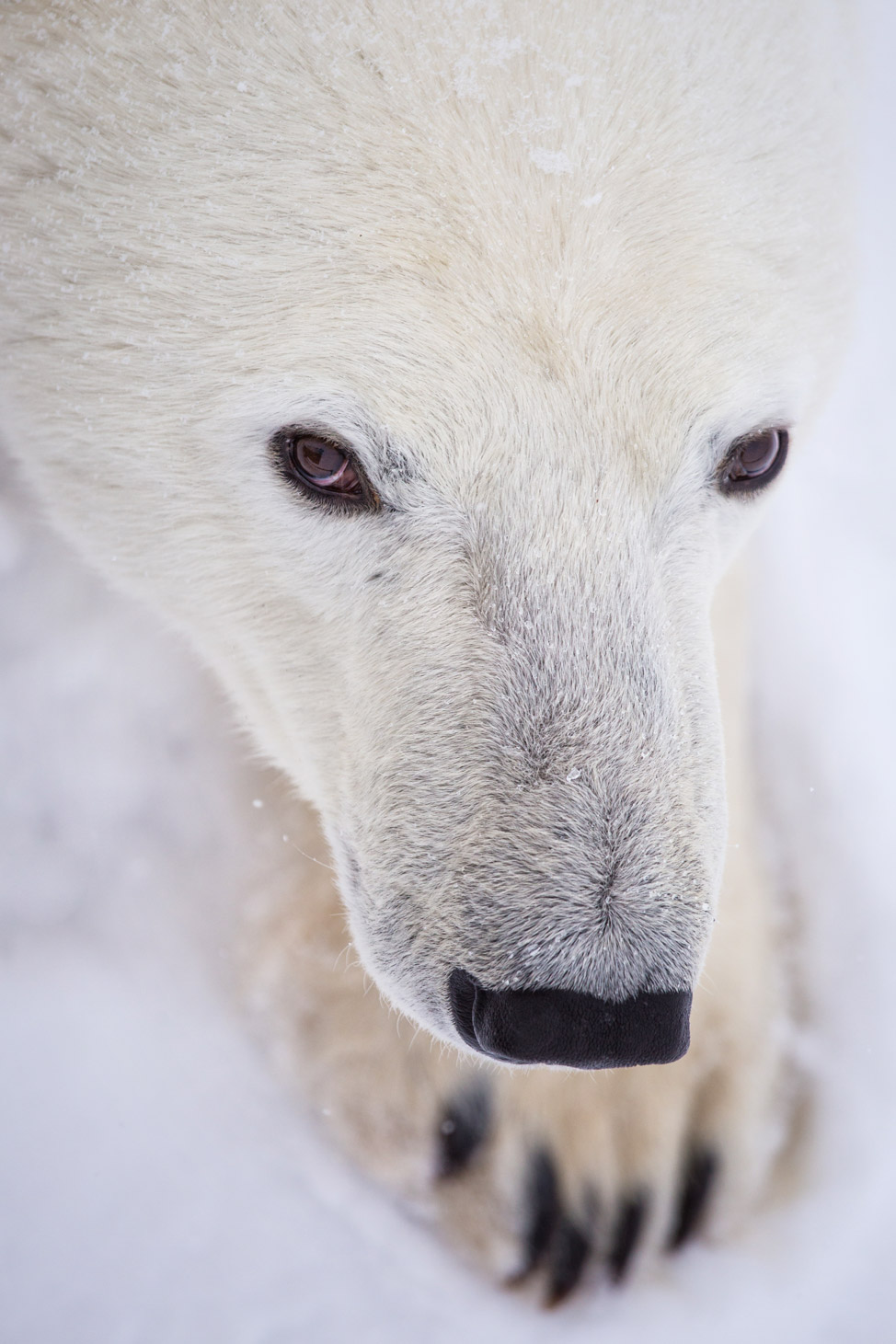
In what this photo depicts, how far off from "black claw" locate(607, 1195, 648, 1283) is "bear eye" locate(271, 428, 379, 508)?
1149mm

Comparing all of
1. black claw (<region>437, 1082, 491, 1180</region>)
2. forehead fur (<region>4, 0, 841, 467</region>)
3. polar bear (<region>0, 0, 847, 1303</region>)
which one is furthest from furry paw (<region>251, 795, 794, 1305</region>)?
forehead fur (<region>4, 0, 841, 467</region>)

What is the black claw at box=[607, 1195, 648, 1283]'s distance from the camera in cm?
154

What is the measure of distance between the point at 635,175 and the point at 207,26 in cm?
46

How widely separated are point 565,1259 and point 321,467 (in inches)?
48.2

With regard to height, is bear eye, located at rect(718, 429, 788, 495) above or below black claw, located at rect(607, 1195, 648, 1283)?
above

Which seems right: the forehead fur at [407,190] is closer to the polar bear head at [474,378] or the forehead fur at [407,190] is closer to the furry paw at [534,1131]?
the polar bear head at [474,378]

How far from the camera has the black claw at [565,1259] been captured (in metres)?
1.52

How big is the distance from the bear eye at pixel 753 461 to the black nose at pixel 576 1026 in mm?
610

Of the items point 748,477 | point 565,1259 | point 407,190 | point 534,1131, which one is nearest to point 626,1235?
point 565,1259

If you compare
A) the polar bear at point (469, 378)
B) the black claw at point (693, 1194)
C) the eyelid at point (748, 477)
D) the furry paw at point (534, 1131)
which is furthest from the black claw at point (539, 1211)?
the eyelid at point (748, 477)

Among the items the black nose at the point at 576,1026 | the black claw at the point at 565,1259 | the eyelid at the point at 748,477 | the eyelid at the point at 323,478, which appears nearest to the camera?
the black nose at the point at 576,1026

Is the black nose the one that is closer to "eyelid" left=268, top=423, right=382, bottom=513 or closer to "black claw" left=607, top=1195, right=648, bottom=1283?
"eyelid" left=268, top=423, right=382, bottom=513

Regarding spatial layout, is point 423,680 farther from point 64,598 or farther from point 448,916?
point 64,598

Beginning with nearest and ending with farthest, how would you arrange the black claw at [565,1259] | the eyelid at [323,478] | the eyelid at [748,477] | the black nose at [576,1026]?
the black nose at [576,1026]
the eyelid at [323,478]
the eyelid at [748,477]
the black claw at [565,1259]
